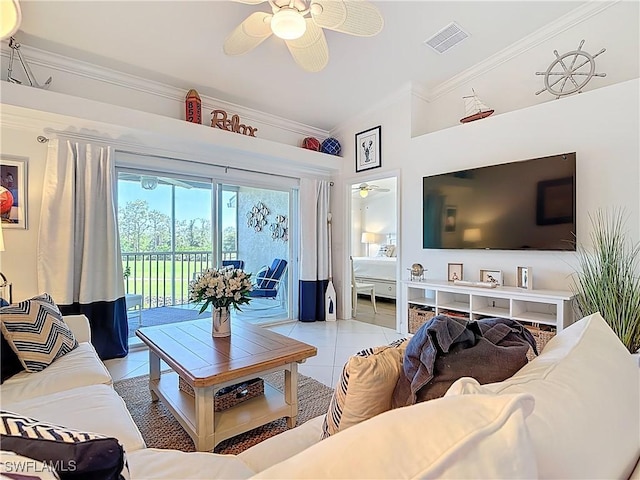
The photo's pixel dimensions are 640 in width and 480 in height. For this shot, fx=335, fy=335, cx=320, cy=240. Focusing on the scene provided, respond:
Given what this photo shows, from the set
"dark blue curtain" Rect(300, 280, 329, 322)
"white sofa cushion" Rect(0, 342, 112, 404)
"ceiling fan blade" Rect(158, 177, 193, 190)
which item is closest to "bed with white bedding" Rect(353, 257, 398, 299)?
"dark blue curtain" Rect(300, 280, 329, 322)

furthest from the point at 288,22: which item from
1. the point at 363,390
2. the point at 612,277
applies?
the point at 612,277

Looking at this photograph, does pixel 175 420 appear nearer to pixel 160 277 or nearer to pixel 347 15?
pixel 160 277

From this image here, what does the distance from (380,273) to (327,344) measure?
9.38ft

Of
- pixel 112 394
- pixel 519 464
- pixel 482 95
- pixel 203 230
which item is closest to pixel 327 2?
pixel 519 464

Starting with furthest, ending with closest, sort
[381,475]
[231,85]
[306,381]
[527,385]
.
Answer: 1. [231,85]
2. [306,381]
3. [527,385]
4. [381,475]

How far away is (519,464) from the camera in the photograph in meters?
0.45

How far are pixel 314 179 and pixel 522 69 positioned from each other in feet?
8.67

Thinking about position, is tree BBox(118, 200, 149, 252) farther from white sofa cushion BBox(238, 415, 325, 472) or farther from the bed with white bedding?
the bed with white bedding

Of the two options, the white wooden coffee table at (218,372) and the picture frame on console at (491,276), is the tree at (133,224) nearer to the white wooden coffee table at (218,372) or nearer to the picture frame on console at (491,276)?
the white wooden coffee table at (218,372)

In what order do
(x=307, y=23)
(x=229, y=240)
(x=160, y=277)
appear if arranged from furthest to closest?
(x=229, y=240), (x=160, y=277), (x=307, y=23)

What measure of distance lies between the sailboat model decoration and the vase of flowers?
2.89 m

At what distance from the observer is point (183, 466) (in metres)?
1.04

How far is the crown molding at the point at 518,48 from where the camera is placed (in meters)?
2.89

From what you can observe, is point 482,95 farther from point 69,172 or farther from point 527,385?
point 69,172
